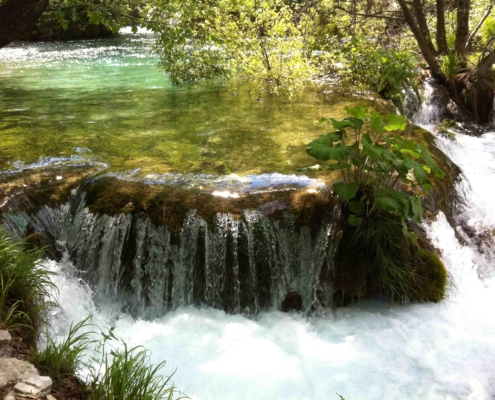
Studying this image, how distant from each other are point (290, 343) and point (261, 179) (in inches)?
72.4

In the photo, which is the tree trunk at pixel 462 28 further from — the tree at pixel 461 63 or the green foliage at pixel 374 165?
the green foliage at pixel 374 165

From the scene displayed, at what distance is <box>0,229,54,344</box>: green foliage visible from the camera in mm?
3250

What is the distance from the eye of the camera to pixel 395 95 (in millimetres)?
9281

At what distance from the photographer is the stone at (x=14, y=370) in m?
2.50

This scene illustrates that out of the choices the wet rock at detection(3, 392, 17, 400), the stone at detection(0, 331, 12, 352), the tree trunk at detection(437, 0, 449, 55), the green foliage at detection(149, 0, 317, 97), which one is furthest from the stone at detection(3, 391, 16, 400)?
the tree trunk at detection(437, 0, 449, 55)

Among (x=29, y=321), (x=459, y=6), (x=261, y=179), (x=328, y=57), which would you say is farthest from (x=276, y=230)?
(x=459, y=6)

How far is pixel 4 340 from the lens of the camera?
2.89m

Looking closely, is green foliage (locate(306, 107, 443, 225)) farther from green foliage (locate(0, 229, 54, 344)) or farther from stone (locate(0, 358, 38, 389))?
stone (locate(0, 358, 38, 389))

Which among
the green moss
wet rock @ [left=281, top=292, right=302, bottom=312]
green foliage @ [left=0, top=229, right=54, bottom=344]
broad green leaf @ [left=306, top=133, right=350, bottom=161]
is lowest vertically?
wet rock @ [left=281, top=292, right=302, bottom=312]

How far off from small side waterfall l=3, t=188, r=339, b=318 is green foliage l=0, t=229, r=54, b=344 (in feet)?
3.86

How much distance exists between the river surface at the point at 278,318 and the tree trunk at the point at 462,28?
3.63m

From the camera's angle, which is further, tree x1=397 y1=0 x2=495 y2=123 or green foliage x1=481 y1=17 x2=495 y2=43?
green foliage x1=481 y1=17 x2=495 y2=43

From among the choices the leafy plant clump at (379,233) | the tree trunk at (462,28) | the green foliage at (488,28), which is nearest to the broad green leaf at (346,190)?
the leafy plant clump at (379,233)

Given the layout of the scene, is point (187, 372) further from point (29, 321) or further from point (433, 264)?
point (433, 264)
